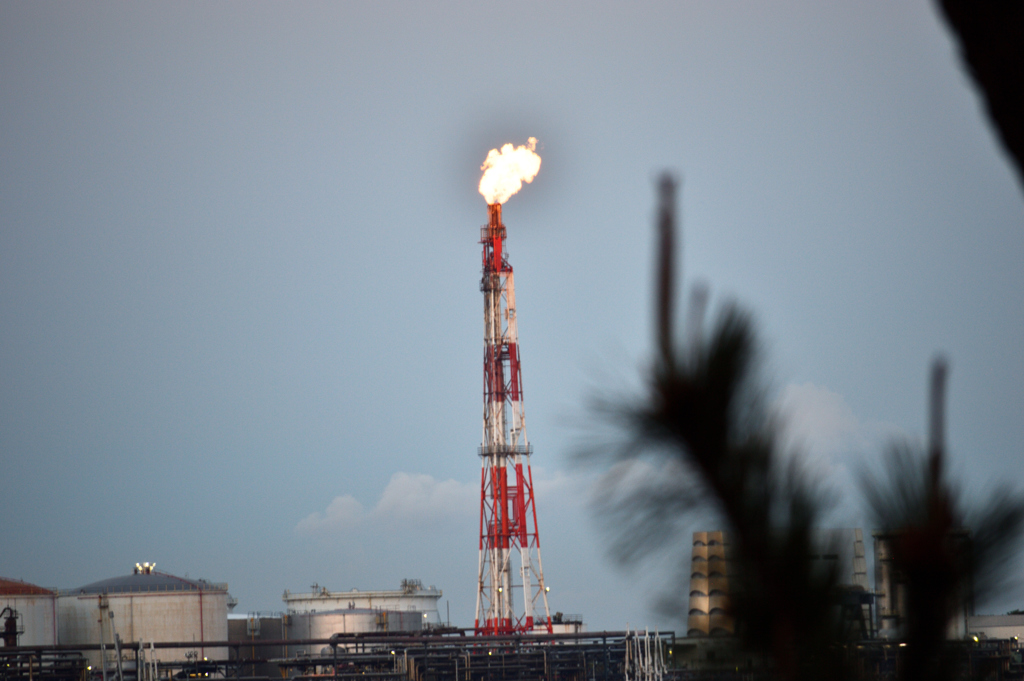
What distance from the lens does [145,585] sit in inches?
1727

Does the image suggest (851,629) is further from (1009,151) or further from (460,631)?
(460,631)

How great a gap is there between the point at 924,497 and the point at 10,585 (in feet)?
147

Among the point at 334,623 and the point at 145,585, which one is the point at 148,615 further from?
the point at 334,623

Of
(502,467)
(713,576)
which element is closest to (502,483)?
(502,467)

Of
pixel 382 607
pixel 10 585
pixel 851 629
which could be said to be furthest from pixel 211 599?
pixel 851 629

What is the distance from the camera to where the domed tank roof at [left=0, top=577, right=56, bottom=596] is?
1577 inches

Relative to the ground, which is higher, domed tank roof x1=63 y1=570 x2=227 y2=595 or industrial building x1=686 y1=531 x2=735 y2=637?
industrial building x1=686 y1=531 x2=735 y2=637

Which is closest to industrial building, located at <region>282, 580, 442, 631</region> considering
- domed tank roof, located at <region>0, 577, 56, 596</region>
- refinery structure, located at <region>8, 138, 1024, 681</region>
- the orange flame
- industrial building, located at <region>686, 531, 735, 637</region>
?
refinery structure, located at <region>8, 138, 1024, 681</region>

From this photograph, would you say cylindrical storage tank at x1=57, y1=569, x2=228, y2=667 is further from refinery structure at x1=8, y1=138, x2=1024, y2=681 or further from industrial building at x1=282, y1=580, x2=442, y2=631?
industrial building at x1=282, y1=580, x2=442, y2=631

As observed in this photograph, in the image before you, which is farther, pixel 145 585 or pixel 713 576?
pixel 145 585

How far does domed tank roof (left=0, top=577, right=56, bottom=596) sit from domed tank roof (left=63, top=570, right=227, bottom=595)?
292 cm

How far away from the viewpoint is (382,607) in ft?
174

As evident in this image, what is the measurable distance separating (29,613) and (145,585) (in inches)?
209

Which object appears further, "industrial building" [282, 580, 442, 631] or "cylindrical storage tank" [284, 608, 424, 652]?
"industrial building" [282, 580, 442, 631]
